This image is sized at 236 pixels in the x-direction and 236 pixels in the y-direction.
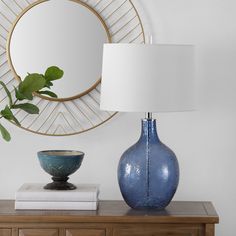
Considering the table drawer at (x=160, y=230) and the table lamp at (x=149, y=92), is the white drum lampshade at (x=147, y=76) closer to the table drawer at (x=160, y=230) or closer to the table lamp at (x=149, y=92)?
the table lamp at (x=149, y=92)

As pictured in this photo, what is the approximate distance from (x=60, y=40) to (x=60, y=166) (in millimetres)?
576

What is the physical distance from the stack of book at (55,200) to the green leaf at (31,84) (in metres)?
0.39

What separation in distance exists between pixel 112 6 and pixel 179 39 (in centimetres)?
33

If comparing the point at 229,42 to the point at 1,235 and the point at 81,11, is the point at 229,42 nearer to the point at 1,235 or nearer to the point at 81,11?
the point at 81,11

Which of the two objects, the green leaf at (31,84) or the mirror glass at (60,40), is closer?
the green leaf at (31,84)

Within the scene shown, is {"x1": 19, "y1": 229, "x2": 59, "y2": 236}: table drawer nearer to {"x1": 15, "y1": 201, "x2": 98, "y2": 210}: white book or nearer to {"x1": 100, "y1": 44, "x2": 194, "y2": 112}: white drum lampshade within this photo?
{"x1": 15, "y1": 201, "x2": 98, "y2": 210}: white book

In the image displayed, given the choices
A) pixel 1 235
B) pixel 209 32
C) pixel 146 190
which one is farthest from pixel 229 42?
pixel 1 235

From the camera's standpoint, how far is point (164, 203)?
258 cm

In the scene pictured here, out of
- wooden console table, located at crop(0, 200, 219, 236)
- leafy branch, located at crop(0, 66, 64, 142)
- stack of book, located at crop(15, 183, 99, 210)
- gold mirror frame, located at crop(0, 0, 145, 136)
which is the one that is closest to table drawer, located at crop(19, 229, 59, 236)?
wooden console table, located at crop(0, 200, 219, 236)

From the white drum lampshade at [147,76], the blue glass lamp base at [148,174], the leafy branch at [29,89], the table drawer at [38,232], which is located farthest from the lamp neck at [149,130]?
the table drawer at [38,232]

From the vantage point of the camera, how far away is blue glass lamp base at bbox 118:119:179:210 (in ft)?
8.34

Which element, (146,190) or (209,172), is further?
(209,172)

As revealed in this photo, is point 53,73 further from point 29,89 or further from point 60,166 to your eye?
point 60,166

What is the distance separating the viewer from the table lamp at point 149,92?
2.42 m
